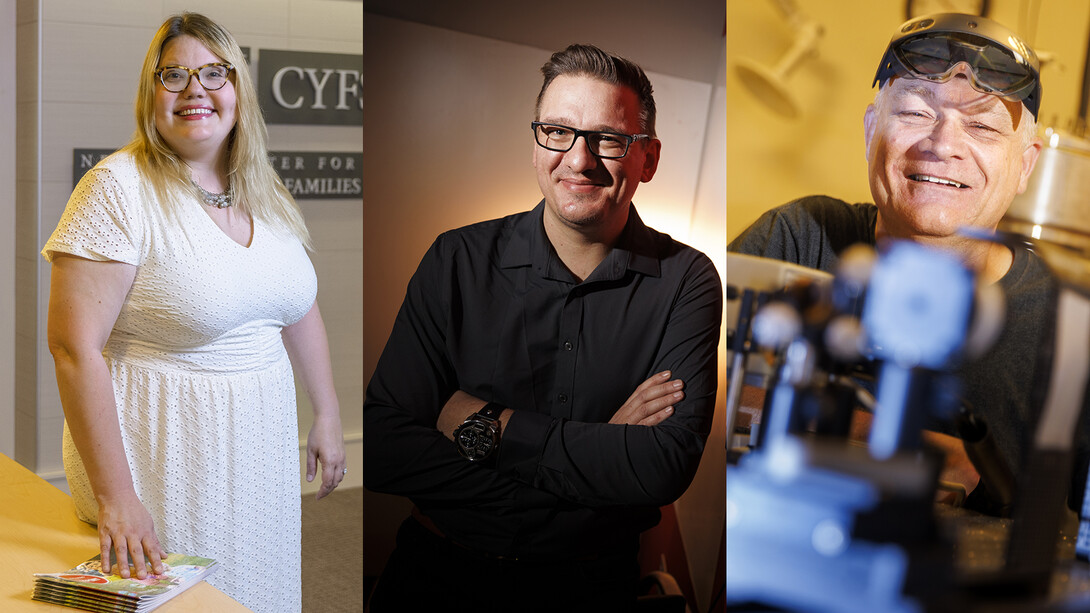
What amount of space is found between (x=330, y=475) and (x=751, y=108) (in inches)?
57.1

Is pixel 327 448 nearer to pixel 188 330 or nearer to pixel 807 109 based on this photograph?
pixel 188 330

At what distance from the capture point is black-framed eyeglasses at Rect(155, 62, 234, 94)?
218cm

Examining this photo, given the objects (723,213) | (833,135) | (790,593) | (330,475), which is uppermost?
(833,135)

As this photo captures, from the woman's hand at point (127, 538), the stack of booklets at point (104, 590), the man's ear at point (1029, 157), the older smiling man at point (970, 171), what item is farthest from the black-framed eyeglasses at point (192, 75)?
the man's ear at point (1029, 157)

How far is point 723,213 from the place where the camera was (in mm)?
1952

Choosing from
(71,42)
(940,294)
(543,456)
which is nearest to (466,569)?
(543,456)

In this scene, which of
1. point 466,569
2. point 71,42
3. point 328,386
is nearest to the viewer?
point 466,569

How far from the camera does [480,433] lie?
2.04 meters

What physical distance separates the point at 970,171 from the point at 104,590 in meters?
1.97

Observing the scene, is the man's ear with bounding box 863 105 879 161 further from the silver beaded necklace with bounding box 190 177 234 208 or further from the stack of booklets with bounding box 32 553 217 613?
the stack of booklets with bounding box 32 553 217 613

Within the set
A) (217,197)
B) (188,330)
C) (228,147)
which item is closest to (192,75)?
(228,147)

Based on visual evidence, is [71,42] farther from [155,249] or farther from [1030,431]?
[1030,431]

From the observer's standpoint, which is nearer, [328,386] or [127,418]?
[127,418]

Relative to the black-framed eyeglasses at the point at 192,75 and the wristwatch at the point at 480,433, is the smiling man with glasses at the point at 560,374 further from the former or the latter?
the black-framed eyeglasses at the point at 192,75
